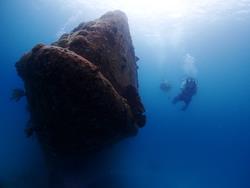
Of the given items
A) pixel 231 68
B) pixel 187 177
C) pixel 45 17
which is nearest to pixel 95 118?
pixel 187 177

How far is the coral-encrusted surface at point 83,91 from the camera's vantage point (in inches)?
190

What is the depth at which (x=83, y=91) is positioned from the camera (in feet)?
15.9

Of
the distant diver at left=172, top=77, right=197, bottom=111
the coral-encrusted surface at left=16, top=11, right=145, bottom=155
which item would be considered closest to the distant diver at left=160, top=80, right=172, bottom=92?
the distant diver at left=172, top=77, right=197, bottom=111

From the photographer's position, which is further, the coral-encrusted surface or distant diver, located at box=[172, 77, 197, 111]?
distant diver, located at box=[172, 77, 197, 111]

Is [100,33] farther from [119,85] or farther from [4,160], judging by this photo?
[4,160]

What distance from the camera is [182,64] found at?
28891mm

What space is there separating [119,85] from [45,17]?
23415 mm

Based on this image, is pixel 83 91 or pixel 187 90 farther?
pixel 187 90

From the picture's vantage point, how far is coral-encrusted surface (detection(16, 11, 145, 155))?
4820 mm

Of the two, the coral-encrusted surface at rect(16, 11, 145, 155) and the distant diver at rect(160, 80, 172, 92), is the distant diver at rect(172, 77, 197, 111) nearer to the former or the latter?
the distant diver at rect(160, 80, 172, 92)

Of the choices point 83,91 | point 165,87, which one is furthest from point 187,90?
point 83,91

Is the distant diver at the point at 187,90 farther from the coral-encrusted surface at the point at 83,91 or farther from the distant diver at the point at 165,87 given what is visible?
the coral-encrusted surface at the point at 83,91

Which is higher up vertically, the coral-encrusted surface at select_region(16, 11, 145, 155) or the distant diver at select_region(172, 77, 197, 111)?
the coral-encrusted surface at select_region(16, 11, 145, 155)

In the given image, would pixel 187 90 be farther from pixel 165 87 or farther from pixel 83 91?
pixel 83 91
